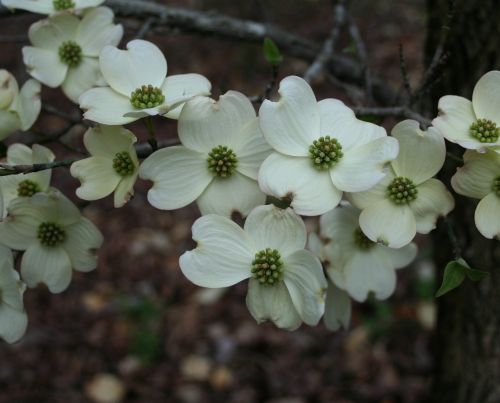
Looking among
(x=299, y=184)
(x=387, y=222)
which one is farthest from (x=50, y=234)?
(x=387, y=222)

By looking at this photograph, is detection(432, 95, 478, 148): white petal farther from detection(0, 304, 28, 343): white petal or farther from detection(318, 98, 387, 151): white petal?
detection(0, 304, 28, 343): white petal

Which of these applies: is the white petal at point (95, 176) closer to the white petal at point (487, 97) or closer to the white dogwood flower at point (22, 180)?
the white dogwood flower at point (22, 180)

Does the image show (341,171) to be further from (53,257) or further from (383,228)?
(53,257)

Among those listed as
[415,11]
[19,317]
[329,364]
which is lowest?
[329,364]

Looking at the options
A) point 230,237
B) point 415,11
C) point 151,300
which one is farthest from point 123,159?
point 415,11

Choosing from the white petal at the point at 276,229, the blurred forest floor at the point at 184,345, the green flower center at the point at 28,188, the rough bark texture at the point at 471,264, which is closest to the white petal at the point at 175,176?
the white petal at the point at 276,229

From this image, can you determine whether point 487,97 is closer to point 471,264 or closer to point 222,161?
point 222,161
